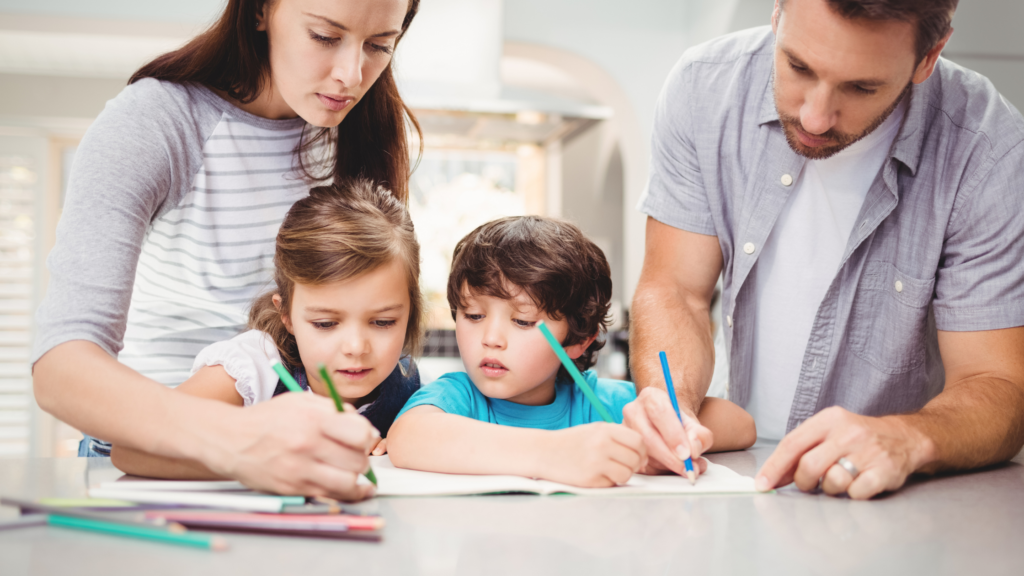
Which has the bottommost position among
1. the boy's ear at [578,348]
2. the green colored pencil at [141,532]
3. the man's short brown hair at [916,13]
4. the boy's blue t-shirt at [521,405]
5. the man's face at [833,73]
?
the boy's blue t-shirt at [521,405]

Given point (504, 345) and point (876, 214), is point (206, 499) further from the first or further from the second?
point (876, 214)

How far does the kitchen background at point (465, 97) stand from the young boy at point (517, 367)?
5.89ft

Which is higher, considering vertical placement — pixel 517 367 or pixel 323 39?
pixel 323 39

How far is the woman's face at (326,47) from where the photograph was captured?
1043 millimetres

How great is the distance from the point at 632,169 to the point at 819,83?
3.00 meters

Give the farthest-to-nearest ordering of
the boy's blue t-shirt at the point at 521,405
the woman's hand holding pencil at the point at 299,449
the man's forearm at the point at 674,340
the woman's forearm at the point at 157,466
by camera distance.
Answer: the man's forearm at the point at 674,340
the boy's blue t-shirt at the point at 521,405
the woman's forearm at the point at 157,466
the woman's hand holding pencil at the point at 299,449

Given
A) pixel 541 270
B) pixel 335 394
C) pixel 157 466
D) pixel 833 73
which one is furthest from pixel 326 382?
pixel 833 73

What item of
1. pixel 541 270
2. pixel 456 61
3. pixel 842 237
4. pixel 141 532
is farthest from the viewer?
pixel 456 61

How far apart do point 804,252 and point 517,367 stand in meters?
Answer: 0.60

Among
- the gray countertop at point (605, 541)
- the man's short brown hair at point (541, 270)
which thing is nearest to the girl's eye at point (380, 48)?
the man's short brown hair at point (541, 270)

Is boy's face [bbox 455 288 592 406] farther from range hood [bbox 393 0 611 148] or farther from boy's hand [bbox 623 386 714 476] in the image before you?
range hood [bbox 393 0 611 148]

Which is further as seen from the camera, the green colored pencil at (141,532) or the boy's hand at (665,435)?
the boy's hand at (665,435)

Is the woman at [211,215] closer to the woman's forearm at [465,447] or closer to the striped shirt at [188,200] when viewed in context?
the striped shirt at [188,200]

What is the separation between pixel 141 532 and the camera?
60 centimetres
